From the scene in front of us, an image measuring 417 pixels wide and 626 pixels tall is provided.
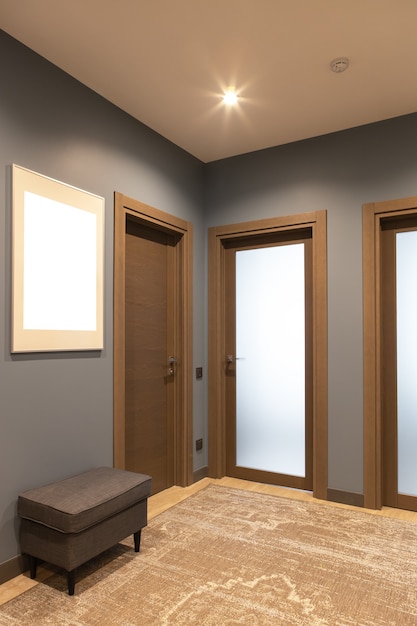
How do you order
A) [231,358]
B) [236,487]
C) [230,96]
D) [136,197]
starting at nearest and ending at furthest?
[230,96], [136,197], [236,487], [231,358]

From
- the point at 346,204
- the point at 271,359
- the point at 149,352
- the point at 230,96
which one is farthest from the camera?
the point at 271,359

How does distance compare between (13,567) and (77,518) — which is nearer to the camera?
(77,518)

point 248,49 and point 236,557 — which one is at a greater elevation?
point 248,49

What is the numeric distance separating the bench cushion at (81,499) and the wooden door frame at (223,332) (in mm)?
1400

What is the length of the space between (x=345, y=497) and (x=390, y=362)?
1.04 meters

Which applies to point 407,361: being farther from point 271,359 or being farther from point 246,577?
point 246,577

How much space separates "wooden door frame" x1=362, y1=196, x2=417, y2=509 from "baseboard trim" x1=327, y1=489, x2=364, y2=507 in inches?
1.8

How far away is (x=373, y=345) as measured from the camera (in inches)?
124

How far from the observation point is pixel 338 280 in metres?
3.31

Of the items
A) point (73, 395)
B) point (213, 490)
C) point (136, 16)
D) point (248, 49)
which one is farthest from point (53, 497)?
point (248, 49)

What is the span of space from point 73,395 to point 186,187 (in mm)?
2006

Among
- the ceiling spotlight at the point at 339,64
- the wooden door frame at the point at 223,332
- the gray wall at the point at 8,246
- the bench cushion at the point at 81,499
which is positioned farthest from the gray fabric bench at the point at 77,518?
the ceiling spotlight at the point at 339,64

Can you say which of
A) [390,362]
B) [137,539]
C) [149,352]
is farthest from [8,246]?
[390,362]

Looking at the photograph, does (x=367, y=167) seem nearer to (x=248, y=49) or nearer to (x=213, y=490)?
(x=248, y=49)
